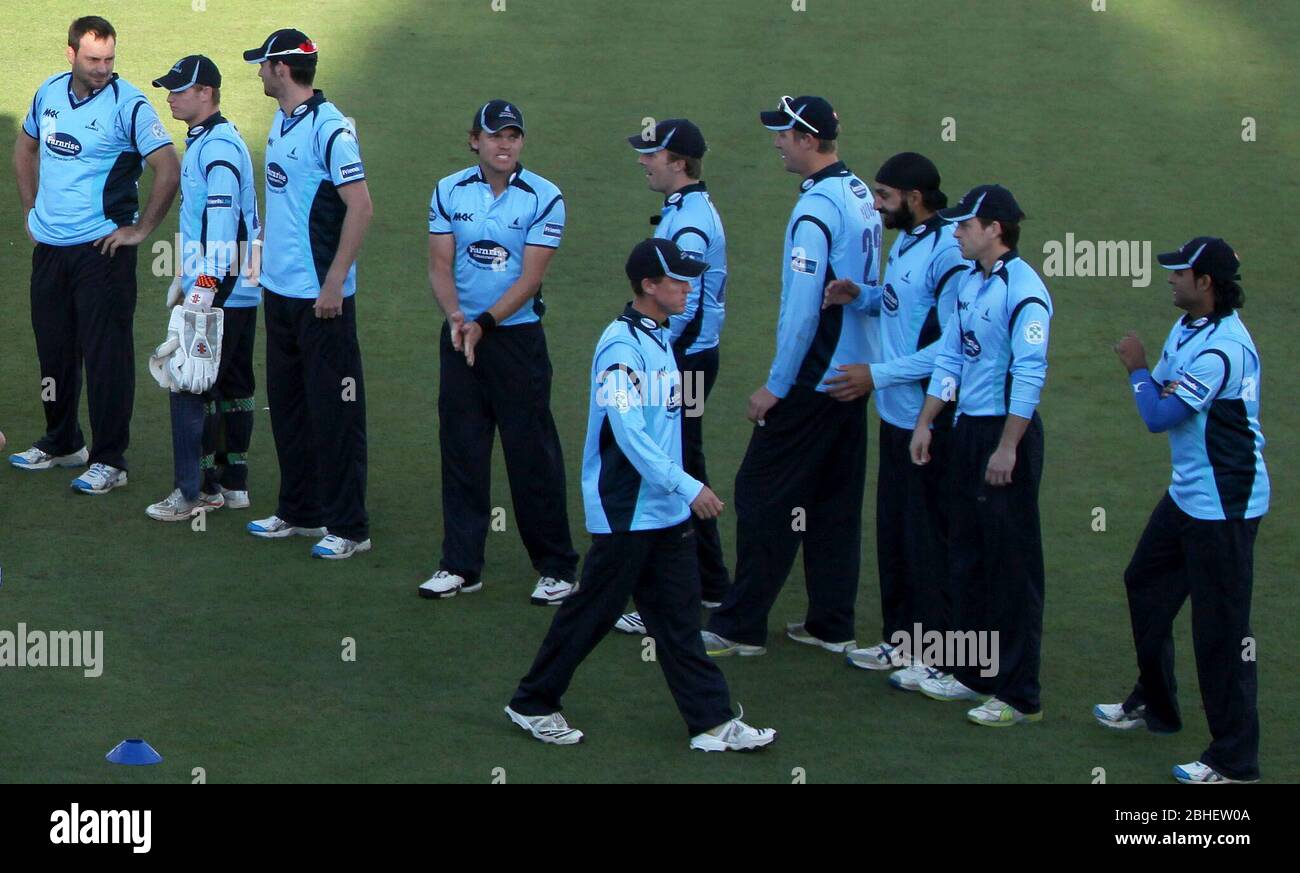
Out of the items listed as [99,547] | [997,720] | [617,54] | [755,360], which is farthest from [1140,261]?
[99,547]

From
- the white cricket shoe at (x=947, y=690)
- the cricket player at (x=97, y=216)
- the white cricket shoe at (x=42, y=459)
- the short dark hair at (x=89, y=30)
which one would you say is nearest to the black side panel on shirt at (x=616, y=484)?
the white cricket shoe at (x=947, y=690)

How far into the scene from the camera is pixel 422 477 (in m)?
9.57

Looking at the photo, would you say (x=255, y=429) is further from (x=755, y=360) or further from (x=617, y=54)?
(x=617, y=54)

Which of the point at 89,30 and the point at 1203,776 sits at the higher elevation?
the point at 89,30

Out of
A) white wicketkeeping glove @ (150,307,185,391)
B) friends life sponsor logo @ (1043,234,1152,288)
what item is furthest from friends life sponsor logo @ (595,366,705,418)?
friends life sponsor logo @ (1043,234,1152,288)

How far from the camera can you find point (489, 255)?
7953 mm

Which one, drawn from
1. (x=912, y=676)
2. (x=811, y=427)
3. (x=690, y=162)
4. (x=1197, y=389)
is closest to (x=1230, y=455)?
(x=1197, y=389)

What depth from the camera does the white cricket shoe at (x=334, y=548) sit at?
27.7ft

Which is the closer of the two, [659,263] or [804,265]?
[659,263]

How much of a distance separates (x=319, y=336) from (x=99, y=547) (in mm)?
1400

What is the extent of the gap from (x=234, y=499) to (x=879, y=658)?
11.1ft

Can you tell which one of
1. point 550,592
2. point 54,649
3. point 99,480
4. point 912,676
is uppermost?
point 99,480

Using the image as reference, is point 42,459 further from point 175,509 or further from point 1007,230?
point 1007,230

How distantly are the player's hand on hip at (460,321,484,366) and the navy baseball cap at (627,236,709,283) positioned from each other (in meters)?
1.57
